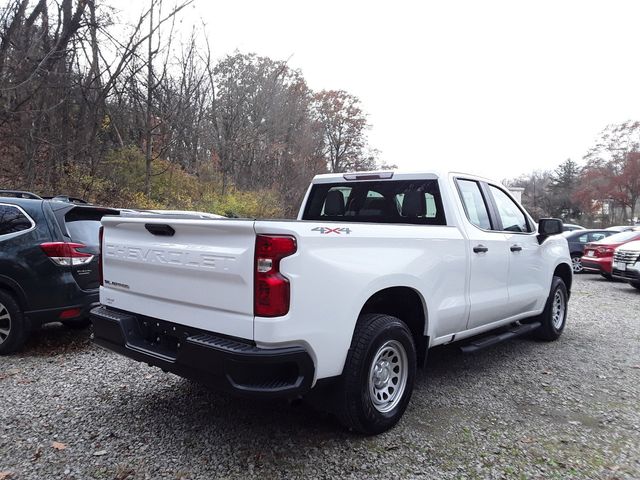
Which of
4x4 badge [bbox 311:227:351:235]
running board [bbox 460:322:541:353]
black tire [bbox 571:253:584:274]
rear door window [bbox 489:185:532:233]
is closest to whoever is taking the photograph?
4x4 badge [bbox 311:227:351:235]

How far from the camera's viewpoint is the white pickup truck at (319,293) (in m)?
2.69

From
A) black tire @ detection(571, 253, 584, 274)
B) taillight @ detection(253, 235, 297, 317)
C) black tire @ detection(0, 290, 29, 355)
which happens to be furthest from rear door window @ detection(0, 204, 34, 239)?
black tire @ detection(571, 253, 584, 274)

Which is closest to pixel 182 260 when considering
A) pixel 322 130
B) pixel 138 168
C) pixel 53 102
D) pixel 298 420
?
pixel 298 420

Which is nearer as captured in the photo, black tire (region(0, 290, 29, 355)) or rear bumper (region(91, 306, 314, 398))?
rear bumper (region(91, 306, 314, 398))

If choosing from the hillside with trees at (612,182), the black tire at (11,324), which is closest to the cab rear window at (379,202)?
the black tire at (11,324)

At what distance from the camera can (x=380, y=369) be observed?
3.45 meters

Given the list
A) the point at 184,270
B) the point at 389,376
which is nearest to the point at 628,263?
the point at 389,376

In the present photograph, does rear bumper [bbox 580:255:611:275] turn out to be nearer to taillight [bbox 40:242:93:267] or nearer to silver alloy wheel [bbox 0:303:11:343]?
taillight [bbox 40:242:93:267]

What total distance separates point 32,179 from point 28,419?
1120cm

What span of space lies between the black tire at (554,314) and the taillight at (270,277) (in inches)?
173

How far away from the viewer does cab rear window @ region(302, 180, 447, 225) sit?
4406mm

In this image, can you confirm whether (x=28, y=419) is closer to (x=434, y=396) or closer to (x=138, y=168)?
(x=434, y=396)

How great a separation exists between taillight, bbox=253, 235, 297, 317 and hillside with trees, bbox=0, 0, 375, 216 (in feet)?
35.4

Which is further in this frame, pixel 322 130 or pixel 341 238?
pixel 322 130
